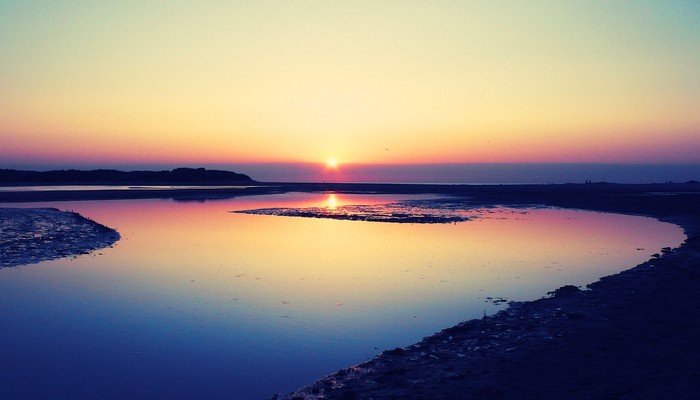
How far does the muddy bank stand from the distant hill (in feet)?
338

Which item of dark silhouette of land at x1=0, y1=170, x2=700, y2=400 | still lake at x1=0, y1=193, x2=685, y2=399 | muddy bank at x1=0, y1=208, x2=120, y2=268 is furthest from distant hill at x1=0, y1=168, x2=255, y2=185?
dark silhouette of land at x1=0, y1=170, x2=700, y2=400

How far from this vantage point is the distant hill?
448 ft

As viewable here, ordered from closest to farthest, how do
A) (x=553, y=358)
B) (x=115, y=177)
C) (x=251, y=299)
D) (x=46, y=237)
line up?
(x=553, y=358), (x=251, y=299), (x=46, y=237), (x=115, y=177)

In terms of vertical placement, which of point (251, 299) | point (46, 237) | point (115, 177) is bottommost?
point (251, 299)

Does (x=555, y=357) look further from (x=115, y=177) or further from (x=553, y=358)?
(x=115, y=177)

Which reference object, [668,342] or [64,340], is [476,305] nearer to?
[668,342]

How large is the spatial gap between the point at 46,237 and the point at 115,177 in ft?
428

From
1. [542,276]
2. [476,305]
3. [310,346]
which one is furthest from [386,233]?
[310,346]

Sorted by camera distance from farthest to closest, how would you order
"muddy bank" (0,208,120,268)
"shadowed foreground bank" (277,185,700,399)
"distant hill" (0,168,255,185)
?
"distant hill" (0,168,255,185) → "muddy bank" (0,208,120,268) → "shadowed foreground bank" (277,185,700,399)

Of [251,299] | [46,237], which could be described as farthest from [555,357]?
[46,237]

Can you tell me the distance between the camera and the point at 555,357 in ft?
28.9

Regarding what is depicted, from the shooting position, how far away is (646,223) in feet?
112

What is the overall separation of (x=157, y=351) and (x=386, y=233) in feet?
63.5

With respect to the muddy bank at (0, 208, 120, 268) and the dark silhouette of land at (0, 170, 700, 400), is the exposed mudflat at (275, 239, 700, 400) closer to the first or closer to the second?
the dark silhouette of land at (0, 170, 700, 400)
